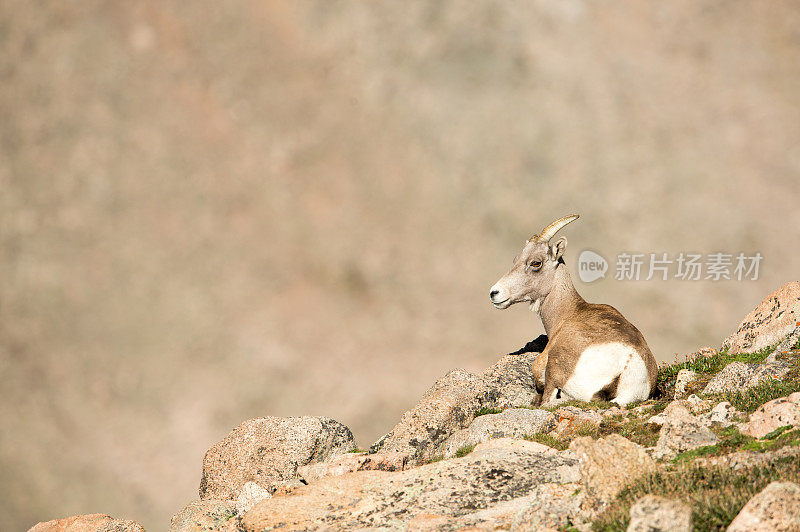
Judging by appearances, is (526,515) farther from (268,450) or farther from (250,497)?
(268,450)

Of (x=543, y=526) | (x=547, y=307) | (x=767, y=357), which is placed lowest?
(x=543, y=526)

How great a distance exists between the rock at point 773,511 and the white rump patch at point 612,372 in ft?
24.6

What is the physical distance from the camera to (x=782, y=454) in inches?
307

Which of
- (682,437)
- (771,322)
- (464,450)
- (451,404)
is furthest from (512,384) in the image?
(682,437)

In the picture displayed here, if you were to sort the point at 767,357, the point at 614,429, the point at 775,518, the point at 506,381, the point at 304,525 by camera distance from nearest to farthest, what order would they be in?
1. the point at 775,518
2. the point at 304,525
3. the point at 614,429
4. the point at 767,357
5. the point at 506,381

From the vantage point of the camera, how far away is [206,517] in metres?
11.3

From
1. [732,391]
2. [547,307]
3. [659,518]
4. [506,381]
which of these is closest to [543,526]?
[659,518]

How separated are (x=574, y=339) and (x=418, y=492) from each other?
6100mm

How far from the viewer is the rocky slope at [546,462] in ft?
23.7

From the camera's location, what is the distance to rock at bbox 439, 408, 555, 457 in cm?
1241

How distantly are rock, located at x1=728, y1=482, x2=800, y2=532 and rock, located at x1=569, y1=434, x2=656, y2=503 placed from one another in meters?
1.60

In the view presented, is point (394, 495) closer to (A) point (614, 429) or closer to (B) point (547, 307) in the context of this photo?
(A) point (614, 429)

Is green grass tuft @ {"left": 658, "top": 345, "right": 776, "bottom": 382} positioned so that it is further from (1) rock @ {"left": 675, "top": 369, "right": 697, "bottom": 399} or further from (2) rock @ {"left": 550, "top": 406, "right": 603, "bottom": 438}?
(2) rock @ {"left": 550, "top": 406, "right": 603, "bottom": 438}

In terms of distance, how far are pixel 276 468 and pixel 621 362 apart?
652cm
